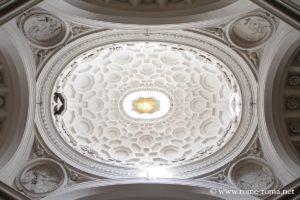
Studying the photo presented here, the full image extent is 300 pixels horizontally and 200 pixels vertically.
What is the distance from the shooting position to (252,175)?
16.5 meters

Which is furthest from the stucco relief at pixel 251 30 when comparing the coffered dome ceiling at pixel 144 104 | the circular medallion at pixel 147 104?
the circular medallion at pixel 147 104

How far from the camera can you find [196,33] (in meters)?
15.4

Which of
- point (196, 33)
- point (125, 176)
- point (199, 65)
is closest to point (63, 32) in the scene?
point (196, 33)

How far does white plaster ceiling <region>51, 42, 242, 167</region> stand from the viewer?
19734mm

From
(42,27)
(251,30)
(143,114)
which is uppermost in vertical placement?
(143,114)

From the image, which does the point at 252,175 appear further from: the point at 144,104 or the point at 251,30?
the point at 144,104

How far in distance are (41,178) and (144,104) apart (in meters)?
7.25

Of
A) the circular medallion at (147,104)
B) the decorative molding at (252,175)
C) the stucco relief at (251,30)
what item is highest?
the circular medallion at (147,104)

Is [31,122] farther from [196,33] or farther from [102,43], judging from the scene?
[196,33]

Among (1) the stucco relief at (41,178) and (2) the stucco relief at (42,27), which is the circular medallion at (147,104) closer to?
(1) the stucco relief at (41,178)

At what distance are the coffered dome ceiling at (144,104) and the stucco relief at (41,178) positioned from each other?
0.59 meters

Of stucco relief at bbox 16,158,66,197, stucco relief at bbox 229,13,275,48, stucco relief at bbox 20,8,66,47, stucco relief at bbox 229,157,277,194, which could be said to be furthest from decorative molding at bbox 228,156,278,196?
stucco relief at bbox 20,8,66,47

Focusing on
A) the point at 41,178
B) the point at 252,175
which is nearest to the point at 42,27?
the point at 41,178

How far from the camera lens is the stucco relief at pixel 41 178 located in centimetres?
1585
